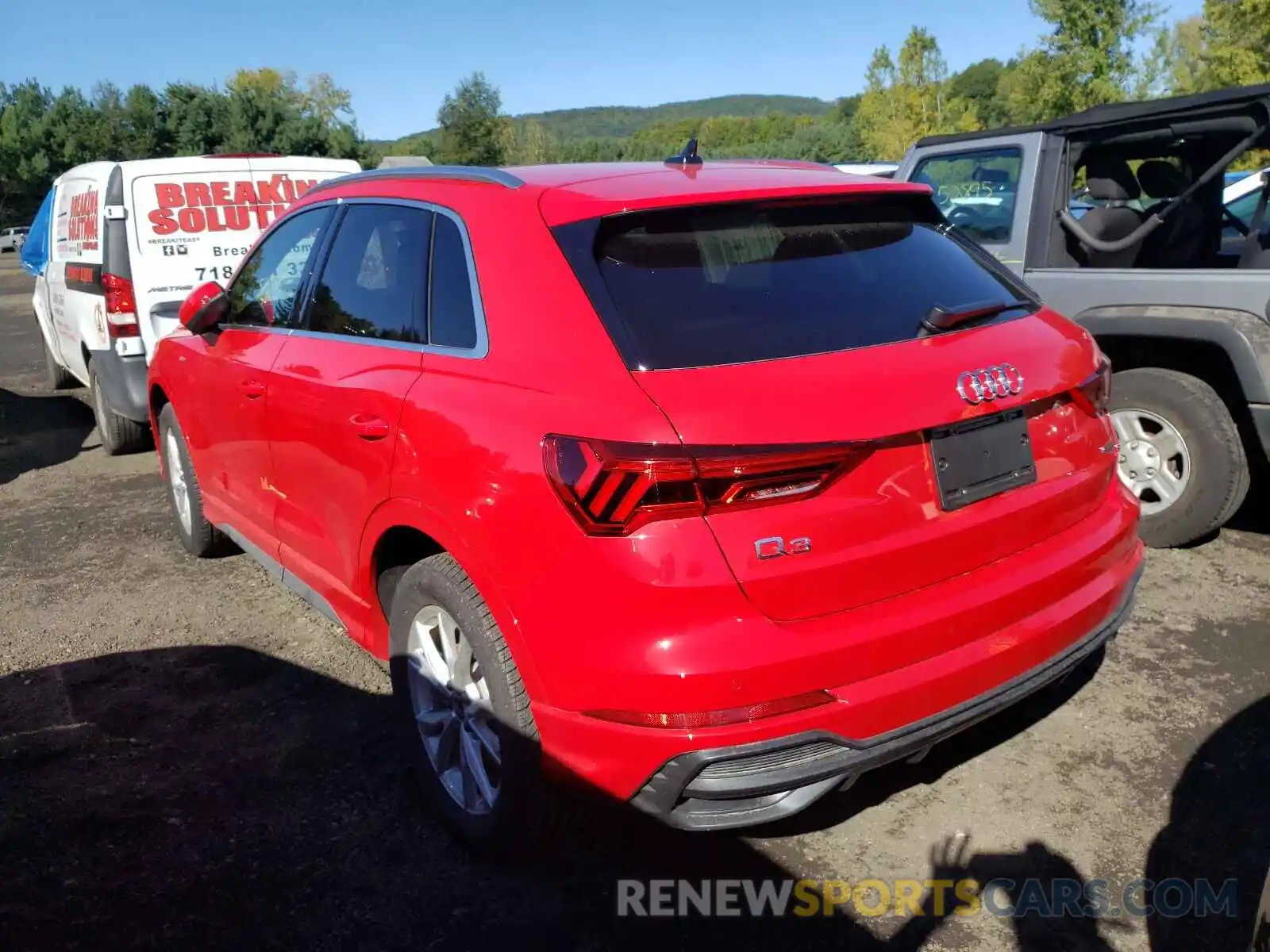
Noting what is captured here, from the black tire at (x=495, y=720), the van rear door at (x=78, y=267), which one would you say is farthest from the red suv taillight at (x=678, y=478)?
the van rear door at (x=78, y=267)

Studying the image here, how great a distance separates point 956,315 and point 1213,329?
2.48 metres

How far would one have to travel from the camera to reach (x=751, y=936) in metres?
2.50

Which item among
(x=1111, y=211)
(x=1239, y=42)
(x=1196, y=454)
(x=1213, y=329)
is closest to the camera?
(x=1213, y=329)

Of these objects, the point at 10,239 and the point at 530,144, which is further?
the point at 530,144

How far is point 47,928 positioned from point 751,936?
70.7 inches

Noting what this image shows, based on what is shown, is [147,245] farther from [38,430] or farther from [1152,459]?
[1152,459]

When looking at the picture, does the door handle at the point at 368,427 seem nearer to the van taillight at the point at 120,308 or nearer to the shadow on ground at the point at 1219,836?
the shadow on ground at the point at 1219,836

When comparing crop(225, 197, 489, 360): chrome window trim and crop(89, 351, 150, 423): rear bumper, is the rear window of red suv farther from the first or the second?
crop(89, 351, 150, 423): rear bumper

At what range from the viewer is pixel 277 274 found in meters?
3.94

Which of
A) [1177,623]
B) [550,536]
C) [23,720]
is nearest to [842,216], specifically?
[550,536]

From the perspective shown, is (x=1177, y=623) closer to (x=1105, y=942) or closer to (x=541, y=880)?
(x=1105, y=942)

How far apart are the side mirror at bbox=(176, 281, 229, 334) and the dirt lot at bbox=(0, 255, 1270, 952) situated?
4.27 ft

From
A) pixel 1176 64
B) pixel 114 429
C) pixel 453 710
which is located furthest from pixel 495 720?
pixel 1176 64

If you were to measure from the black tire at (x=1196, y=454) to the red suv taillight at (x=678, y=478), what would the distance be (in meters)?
3.16
